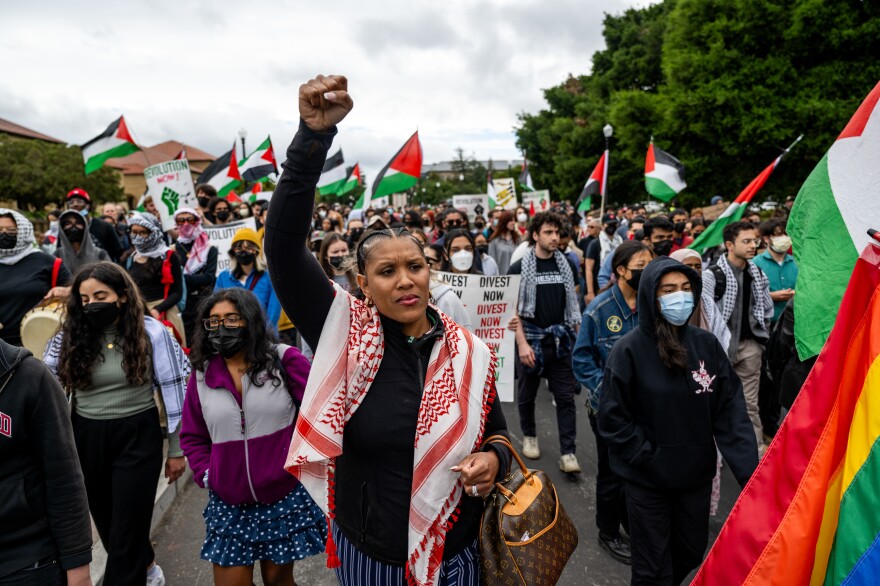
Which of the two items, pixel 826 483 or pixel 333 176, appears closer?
pixel 826 483

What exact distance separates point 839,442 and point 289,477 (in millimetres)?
2266

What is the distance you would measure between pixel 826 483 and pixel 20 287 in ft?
16.1

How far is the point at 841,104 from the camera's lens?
18.9m

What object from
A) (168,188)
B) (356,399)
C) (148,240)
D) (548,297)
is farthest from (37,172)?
(356,399)

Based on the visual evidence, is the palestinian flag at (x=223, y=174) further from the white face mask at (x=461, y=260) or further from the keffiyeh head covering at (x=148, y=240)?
the white face mask at (x=461, y=260)

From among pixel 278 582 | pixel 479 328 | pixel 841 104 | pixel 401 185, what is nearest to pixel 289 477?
pixel 278 582

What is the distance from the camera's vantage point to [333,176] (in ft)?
36.0

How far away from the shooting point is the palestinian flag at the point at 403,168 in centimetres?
853

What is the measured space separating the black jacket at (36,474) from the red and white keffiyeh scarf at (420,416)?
2.82ft

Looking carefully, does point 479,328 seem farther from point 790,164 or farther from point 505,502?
point 790,164

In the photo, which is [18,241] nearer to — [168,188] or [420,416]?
[420,416]

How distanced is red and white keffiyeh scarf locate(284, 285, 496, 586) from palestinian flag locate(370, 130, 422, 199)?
22.4ft

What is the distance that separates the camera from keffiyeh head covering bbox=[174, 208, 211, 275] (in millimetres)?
7156

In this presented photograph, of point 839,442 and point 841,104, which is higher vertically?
point 841,104
